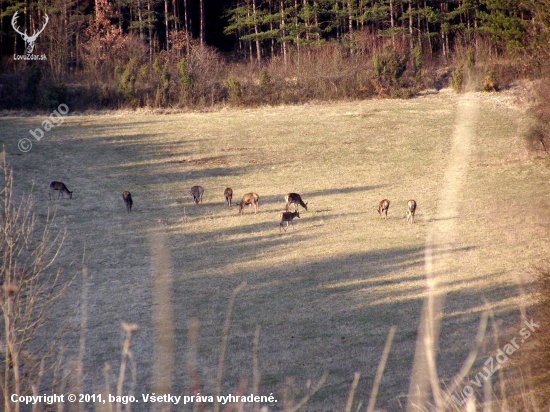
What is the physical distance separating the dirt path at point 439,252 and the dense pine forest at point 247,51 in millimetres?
6802

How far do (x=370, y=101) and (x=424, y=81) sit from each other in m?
5.03

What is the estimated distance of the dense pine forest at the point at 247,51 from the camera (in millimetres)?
42406

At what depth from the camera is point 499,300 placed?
43.5 feet

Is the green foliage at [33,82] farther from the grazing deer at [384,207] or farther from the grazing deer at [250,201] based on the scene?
the grazing deer at [384,207]

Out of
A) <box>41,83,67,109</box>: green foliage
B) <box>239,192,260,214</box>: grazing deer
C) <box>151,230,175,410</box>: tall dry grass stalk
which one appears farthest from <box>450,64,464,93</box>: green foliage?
<box>151,230,175,410</box>: tall dry grass stalk

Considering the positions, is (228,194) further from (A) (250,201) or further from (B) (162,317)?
(B) (162,317)

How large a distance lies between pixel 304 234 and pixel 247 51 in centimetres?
4068

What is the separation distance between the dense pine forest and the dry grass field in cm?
377

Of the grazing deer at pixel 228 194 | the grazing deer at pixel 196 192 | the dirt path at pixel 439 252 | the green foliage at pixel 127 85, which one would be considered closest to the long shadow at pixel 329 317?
the dirt path at pixel 439 252

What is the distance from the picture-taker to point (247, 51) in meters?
56.7

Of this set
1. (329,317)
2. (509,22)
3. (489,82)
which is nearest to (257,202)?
(329,317)

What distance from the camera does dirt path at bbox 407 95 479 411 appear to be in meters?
4.58

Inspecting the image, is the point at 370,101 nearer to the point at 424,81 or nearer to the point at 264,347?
the point at 424,81

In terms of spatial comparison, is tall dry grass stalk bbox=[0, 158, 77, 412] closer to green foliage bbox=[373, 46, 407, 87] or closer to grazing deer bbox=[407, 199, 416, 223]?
grazing deer bbox=[407, 199, 416, 223]
